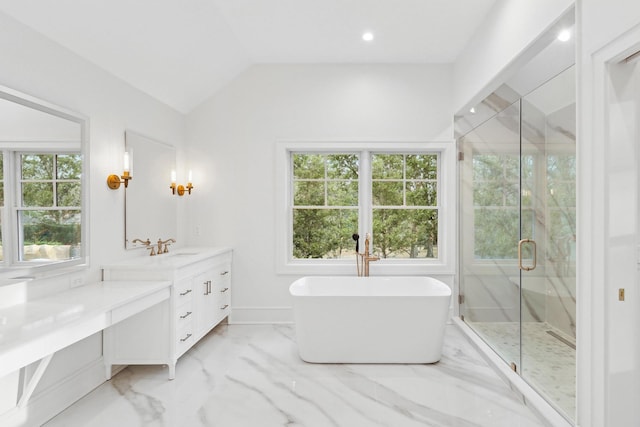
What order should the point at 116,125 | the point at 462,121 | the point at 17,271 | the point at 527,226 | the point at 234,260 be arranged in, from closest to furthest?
the point at 17,271, the point at 527,226, the point at 116,125, the point at 462,121, the point at 234,260

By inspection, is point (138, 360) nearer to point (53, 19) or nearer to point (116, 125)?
point (116, 125)

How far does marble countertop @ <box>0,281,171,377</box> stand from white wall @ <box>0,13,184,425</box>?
0.18 metres

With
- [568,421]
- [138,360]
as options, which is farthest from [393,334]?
[138,360]

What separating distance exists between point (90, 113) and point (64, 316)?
1.51 metres

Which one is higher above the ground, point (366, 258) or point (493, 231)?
point (493, 231)

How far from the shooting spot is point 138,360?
275cm

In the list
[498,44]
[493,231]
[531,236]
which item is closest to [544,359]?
[531,236]

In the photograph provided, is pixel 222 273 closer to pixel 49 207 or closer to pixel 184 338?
pixel 184 338

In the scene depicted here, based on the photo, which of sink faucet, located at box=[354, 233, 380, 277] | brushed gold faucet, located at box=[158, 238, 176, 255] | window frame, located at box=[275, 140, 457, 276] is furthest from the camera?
window frame, located at box=[275, 140, 457, 276]

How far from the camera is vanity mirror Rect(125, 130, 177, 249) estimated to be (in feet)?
10.4

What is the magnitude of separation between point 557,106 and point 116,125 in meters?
3.09

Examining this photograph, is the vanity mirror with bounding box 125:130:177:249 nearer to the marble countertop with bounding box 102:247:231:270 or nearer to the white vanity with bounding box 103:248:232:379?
the marble countertop with bounding box 102:247:231:270

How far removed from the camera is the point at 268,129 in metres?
4.12

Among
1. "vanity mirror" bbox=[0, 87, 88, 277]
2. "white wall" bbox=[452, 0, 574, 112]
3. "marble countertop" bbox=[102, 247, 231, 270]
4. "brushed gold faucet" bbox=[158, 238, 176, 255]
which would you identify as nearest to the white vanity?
"marble countertop" bbox=[102, 247, 231, 270]
